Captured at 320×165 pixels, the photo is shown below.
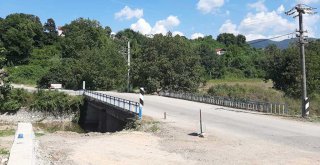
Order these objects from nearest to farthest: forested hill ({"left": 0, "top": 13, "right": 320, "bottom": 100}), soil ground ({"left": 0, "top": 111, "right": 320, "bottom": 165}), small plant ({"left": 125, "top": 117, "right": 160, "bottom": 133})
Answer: soil ground ({"left": 0, "top": 111, "right": 320, "bottom": 165}) → small plant ({"left": 125, "top": 117, "right": 160, "bottom": 133}) → forested hill ({"left": 0, "top": 13, "right": 320, "bottom": 100})

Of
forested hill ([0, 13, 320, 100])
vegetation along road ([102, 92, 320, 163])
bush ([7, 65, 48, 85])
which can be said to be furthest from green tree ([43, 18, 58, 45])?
vegetation along road ([102, 92, 320, 163])

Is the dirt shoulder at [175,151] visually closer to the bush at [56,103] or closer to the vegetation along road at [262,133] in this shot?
the vegetation along road at [262,133]

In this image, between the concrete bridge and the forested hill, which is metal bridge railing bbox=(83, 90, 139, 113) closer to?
the concrete bridge

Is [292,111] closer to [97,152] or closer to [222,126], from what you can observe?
[222,126]

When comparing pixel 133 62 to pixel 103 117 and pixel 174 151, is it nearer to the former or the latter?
pixel 103 117

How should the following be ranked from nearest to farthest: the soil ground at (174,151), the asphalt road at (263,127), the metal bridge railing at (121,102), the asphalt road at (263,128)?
the soil ground at (174,151)
the asphalt road at (263,128)
the asphalt road at (263,127)
the metal bridge railing at (121,102)

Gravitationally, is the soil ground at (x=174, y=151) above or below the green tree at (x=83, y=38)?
below

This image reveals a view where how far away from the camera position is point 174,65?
55000mm

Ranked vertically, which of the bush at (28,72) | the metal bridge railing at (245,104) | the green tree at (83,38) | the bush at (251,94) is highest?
the green tree at (83,38)

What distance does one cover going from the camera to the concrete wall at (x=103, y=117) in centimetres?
2870

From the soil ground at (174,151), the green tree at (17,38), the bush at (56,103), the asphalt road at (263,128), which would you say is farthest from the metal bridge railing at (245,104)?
the green tree at (17,38)

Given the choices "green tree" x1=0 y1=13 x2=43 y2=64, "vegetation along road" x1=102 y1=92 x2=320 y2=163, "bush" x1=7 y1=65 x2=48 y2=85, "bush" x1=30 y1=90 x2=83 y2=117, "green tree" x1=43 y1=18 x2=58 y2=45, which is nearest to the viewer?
"vegetation along road" x1=102 y1=92 x2=320 y2=163

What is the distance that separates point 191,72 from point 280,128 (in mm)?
35831

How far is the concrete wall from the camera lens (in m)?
28.7
